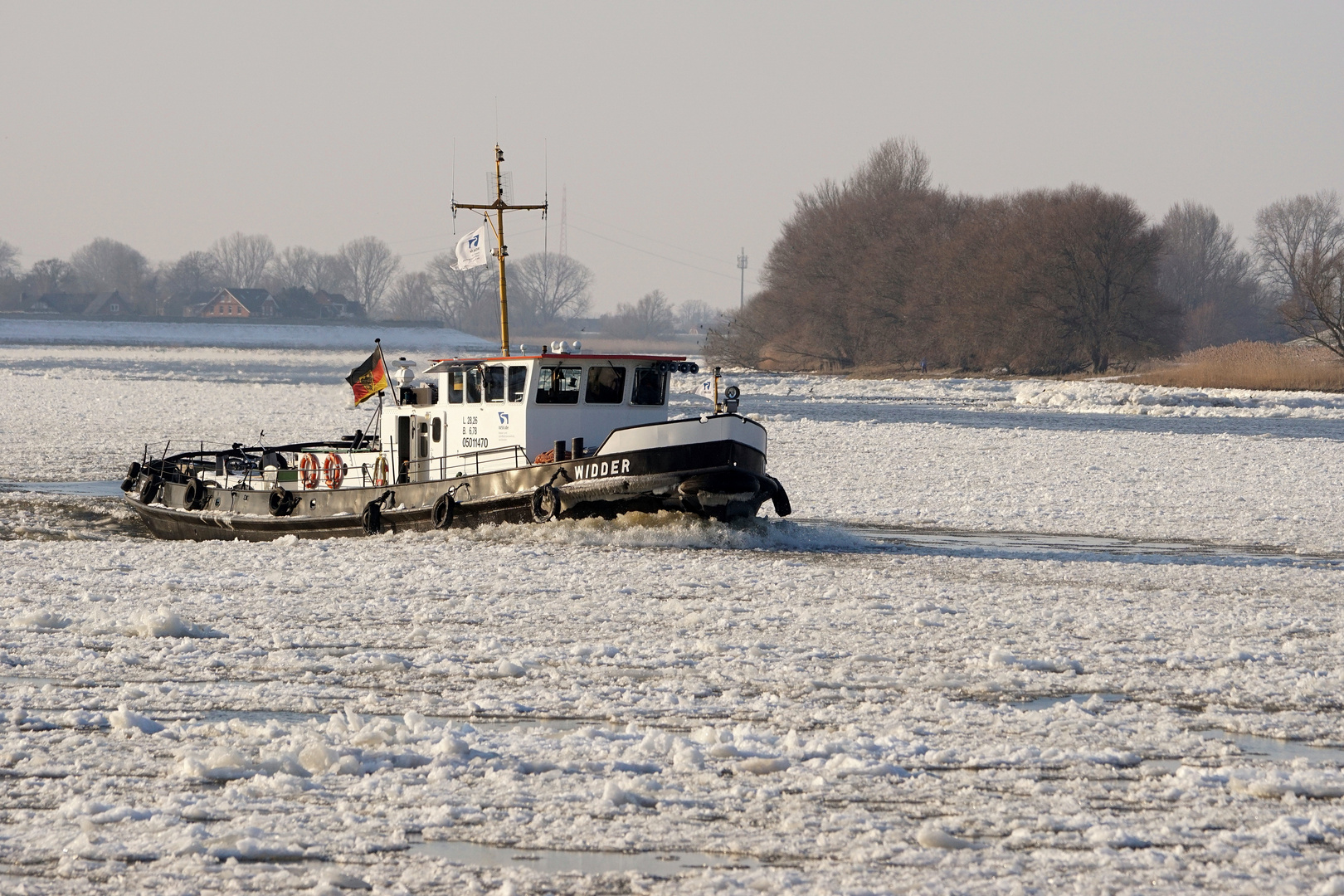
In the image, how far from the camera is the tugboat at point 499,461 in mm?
15859

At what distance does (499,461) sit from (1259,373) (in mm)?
42362

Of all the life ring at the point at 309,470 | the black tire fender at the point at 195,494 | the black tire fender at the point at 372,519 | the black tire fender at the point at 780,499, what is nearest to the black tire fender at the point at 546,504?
the black tire fender at the point at 372,519

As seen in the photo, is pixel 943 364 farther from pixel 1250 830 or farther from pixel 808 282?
pixel 1250 830

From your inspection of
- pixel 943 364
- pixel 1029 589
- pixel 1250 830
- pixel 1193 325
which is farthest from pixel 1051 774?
pixel 1193 325

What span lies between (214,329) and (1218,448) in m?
114

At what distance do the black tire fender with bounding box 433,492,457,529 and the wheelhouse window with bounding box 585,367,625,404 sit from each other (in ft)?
7.12

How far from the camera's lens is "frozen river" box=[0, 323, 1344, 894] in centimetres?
582

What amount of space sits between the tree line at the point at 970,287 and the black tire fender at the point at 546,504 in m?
47.5

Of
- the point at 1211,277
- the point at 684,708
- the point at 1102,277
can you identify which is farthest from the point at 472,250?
the point at 1211,277

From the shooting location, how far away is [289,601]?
11.8 m

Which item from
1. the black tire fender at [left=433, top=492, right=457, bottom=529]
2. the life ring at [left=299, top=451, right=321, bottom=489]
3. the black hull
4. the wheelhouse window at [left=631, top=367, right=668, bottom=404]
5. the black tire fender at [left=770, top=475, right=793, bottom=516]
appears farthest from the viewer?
the life ring at [left=299, top=451, right=321, bottom=489]

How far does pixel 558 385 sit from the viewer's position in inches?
683

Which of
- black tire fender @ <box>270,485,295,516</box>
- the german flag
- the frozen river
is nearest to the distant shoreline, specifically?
the german flag

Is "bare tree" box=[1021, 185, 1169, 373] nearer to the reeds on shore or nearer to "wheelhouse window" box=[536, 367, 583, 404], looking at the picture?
the reeds on shore
